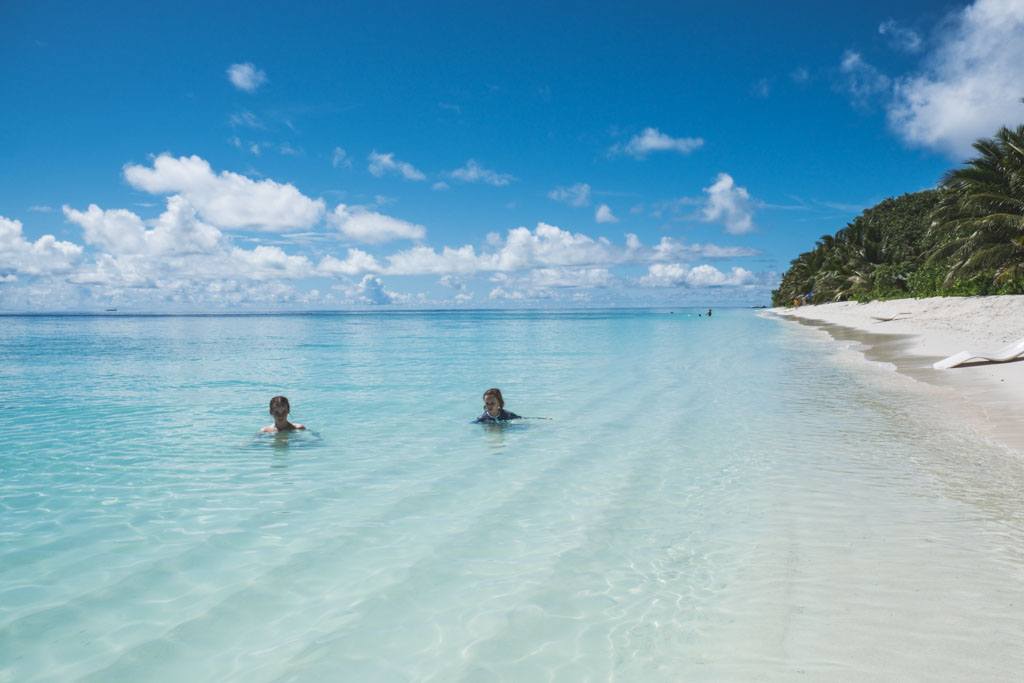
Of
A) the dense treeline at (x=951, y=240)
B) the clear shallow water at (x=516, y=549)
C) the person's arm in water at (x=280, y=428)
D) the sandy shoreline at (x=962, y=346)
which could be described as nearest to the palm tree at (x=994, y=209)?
the dense treeline at (x=951, y=240)

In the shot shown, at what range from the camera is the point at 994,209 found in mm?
40531

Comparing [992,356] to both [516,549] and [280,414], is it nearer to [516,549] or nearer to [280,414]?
[516,549]

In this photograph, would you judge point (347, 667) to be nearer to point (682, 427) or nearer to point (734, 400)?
point (682, 427)

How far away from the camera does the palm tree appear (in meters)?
38.2

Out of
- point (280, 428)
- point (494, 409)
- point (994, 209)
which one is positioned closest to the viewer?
point (280, 428)

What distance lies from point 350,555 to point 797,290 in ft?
428

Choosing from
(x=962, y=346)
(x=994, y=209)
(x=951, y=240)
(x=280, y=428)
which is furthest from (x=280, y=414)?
(x=951, y=240)

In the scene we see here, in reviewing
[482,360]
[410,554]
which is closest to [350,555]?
[410,554]

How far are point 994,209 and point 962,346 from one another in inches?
762

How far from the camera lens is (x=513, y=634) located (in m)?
4.93

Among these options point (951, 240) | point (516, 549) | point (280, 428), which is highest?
point (951, 240)

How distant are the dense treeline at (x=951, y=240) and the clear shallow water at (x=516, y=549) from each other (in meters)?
33.1

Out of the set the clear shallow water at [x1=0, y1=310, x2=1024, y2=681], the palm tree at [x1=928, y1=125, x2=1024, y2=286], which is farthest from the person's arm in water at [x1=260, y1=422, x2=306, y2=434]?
the palm tree at [x1=928, y1=125, x2=1024, y2=286]

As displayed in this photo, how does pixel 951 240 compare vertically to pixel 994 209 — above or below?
below
